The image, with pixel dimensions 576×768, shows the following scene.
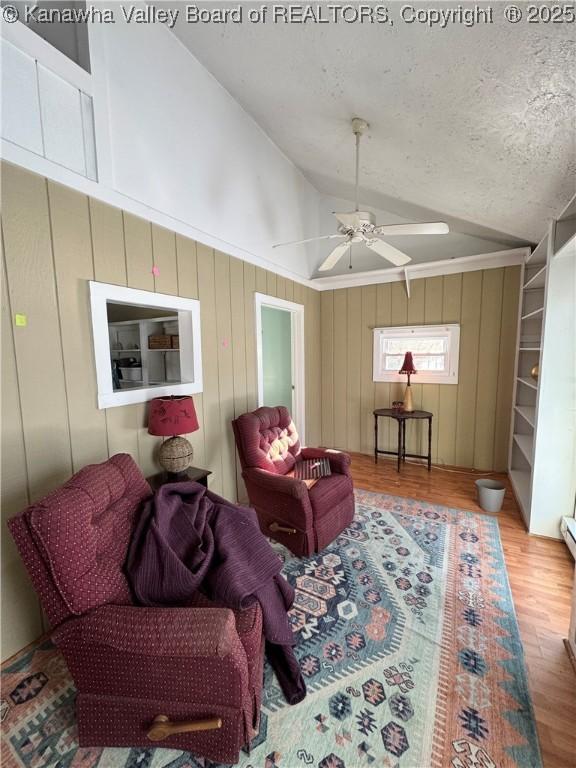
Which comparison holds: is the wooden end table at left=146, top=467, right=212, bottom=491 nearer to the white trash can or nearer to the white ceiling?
the white trash can

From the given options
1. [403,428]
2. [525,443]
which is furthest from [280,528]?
[525,443]

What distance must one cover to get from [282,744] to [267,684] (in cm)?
23

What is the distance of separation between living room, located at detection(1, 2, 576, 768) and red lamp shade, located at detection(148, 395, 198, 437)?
0.9 inches

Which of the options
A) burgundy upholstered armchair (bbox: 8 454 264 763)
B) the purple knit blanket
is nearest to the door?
the purple knit blanket

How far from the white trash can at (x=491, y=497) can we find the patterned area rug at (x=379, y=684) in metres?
0.70

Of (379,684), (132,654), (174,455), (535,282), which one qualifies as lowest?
(379,684)

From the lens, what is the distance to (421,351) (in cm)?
386

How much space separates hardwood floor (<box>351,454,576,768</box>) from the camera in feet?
4.06

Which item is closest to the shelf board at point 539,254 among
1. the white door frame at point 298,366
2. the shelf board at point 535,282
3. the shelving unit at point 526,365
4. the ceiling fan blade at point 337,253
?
the shelving unit at point 526,365

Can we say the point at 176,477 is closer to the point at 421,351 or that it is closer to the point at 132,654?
the point at 132,654

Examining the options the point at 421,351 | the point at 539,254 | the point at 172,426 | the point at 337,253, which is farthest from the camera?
the point at 421,351

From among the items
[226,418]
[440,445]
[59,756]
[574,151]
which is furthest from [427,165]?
[59,756]

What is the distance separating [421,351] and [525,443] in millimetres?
1417

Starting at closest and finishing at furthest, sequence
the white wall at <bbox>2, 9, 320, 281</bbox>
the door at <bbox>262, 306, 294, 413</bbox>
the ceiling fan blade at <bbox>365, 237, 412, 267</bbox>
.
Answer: the white wall at <bbox>2, 9, 320, 281</bbox> → the ceiling fan blade at <bbox>365, 237, 412, 267</bbox> → the door at <bbox>262, 306, 294, 413</bbox>
